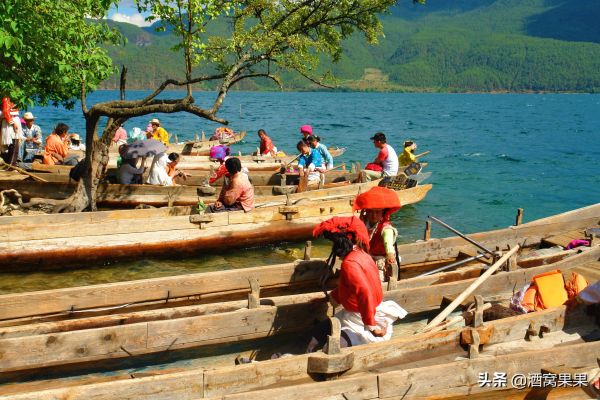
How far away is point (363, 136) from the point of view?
50.8 metres

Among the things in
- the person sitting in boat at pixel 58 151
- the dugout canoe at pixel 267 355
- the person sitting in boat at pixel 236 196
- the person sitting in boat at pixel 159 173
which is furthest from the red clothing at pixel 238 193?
the person sitting in boat at pixel 58 151

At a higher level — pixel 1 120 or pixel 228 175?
pixel 1 120

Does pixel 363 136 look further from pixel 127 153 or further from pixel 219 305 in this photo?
pixel 219 305

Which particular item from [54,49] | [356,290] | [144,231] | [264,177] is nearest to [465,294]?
[356,290]

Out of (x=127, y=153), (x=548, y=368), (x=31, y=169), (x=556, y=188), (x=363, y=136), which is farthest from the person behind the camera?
(x=363, y=136)

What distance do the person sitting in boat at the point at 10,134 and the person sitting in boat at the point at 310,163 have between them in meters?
8.09

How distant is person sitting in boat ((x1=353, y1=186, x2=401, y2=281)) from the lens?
23.9ft

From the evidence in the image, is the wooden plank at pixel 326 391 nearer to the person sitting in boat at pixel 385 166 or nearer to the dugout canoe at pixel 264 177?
the dugout canoe at pixel 264 177

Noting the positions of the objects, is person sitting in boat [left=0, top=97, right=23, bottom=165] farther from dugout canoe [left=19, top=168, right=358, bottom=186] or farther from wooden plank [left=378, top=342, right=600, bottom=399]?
wooden plank [left=378, top=342, right=600, bottom=399]

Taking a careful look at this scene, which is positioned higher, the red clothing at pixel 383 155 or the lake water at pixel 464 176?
the red clothing at pixel 383 155

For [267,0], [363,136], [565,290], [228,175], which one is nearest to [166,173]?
[228,175]

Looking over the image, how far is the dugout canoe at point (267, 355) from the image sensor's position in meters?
5.74

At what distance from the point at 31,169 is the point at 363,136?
122 feet

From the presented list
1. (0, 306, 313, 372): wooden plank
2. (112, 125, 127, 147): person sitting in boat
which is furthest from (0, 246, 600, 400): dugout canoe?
(112, 125, 127, 147): person sitting in boat
